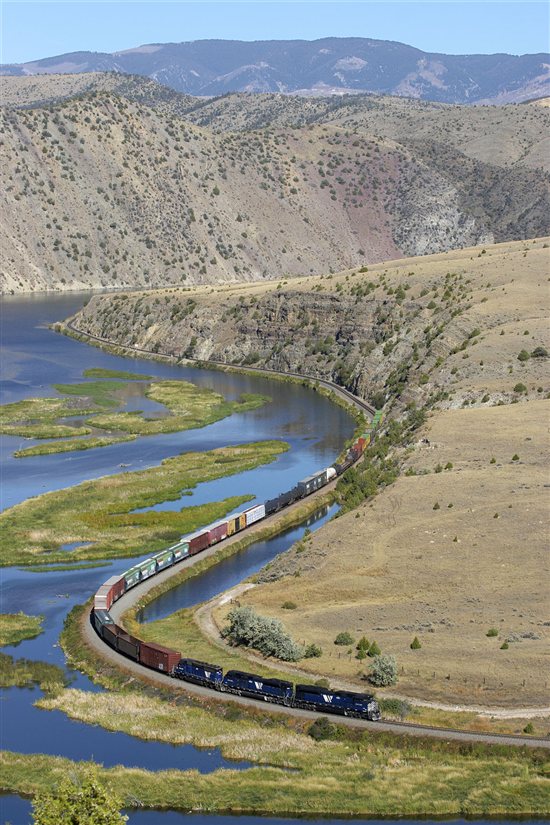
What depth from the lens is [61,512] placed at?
106188mm

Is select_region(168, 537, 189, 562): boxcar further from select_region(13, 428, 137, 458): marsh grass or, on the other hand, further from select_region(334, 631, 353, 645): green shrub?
select_region(13, 428, 137, 458): marsh grass

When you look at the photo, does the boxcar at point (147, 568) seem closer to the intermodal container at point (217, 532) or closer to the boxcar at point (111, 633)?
the intermodal container at point (217, 532)

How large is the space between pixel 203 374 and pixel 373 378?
3659 centimetres

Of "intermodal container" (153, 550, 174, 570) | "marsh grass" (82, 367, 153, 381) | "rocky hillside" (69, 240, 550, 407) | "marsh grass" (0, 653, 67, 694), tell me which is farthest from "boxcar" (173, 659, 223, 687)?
"marsh grass" (82, 367, 153, 381)

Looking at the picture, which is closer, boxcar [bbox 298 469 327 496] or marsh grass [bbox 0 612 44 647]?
marsh grass [bbox 0 612 44 647]

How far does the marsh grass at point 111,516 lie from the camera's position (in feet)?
317

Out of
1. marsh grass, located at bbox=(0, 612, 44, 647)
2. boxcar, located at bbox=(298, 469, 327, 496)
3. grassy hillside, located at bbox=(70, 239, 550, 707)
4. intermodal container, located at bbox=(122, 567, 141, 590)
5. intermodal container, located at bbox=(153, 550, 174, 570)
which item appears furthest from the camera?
boxcar, located at bbox=(298, 469, 327, 496)

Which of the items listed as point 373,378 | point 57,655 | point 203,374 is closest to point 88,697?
point 57,655

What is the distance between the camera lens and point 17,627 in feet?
261

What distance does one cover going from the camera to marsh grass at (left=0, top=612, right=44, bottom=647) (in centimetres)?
7794

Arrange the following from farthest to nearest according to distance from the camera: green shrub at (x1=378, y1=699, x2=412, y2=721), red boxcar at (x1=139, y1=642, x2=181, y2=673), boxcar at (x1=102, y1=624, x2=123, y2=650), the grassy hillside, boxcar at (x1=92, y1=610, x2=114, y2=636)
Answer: boxcar at (x1=92, y1=610, x2=114, y2=636) < boxcar at (x1=102, y1=624, x2=123, y2=650) < red boxcar at (x1=139, y1=642, x2=181, y2=673) < the grassy hillside < green shrub at (x1=378, y1=699, x2=412, y2=721)

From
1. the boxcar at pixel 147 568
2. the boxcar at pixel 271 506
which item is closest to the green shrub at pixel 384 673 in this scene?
the boxcar at pixel 147 568

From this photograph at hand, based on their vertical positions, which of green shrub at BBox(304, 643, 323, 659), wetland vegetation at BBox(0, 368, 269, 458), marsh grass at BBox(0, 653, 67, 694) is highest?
green shrub at BBox(304, 643, 323, 659)

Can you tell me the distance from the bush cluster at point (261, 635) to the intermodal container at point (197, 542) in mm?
17728
